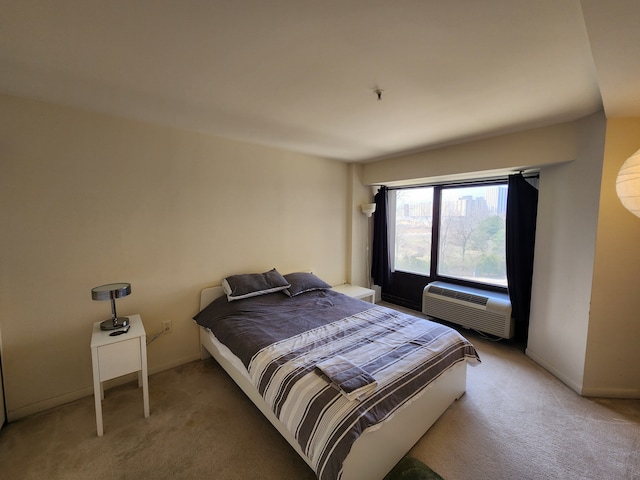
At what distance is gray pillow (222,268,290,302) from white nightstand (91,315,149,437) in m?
0.85

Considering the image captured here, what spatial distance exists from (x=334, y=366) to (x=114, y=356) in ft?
5.07

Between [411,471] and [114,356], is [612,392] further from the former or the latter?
[114,356]

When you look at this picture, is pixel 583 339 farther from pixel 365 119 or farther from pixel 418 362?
pixel 365 119

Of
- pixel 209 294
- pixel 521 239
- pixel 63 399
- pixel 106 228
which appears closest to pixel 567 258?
pixel 521 239

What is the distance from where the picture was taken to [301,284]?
3123 millimetres

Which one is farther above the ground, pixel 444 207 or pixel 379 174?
pixel 379 174

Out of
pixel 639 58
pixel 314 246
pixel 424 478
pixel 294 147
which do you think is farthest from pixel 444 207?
pixel 424 478

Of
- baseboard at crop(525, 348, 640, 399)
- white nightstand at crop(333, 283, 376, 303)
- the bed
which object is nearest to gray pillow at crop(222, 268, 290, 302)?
the bed

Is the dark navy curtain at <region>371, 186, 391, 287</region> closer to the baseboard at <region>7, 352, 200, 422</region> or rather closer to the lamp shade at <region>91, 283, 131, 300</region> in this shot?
the baseboard at <region>7, 352, 200, 422</region>

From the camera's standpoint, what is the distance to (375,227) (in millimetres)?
4430

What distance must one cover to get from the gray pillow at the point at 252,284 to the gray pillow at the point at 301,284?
7 cm

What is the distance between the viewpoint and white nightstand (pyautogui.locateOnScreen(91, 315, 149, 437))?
180cm

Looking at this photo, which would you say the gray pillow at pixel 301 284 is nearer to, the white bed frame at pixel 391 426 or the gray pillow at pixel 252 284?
the gray pillow at pixel 252 284

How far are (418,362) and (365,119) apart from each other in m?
1.93
